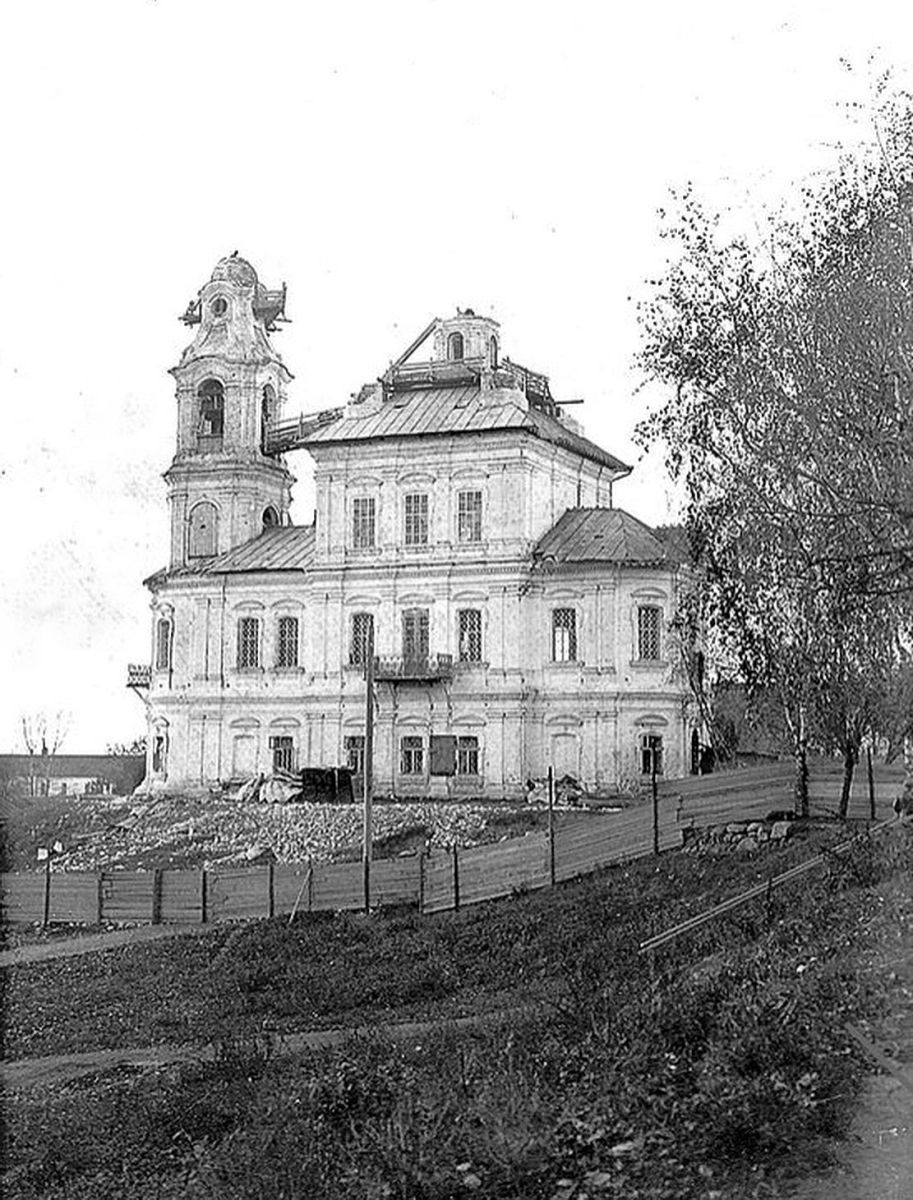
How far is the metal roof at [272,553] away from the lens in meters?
40.2

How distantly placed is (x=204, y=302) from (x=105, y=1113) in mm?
32742

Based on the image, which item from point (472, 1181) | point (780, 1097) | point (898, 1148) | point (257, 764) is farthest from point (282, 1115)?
point (257, 764)

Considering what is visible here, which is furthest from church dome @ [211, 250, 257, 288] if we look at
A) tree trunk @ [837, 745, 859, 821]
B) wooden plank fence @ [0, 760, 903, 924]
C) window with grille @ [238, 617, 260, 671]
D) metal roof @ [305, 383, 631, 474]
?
tree trunk @ [837, 745, 859, 821]

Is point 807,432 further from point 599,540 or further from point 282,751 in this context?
point 282,751

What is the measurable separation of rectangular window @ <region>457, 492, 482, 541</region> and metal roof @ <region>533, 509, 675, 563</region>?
159 centimetres

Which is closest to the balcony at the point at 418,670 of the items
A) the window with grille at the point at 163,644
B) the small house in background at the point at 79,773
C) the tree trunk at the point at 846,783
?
the window with grille at the point at 163,644

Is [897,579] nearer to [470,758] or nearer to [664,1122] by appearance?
[664,1122]

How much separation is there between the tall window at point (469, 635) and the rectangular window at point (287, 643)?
472cm

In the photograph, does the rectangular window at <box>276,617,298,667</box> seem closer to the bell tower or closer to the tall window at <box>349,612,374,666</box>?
the tall window at <box>349,612,374,666</box>

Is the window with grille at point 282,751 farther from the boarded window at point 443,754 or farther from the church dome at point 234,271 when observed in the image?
the church dome at point 234,271

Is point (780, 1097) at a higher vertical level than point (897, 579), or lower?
lower

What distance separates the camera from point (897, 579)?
1145 cm

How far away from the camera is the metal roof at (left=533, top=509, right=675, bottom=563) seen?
3619 cm

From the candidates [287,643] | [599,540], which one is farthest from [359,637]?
[599,540]
